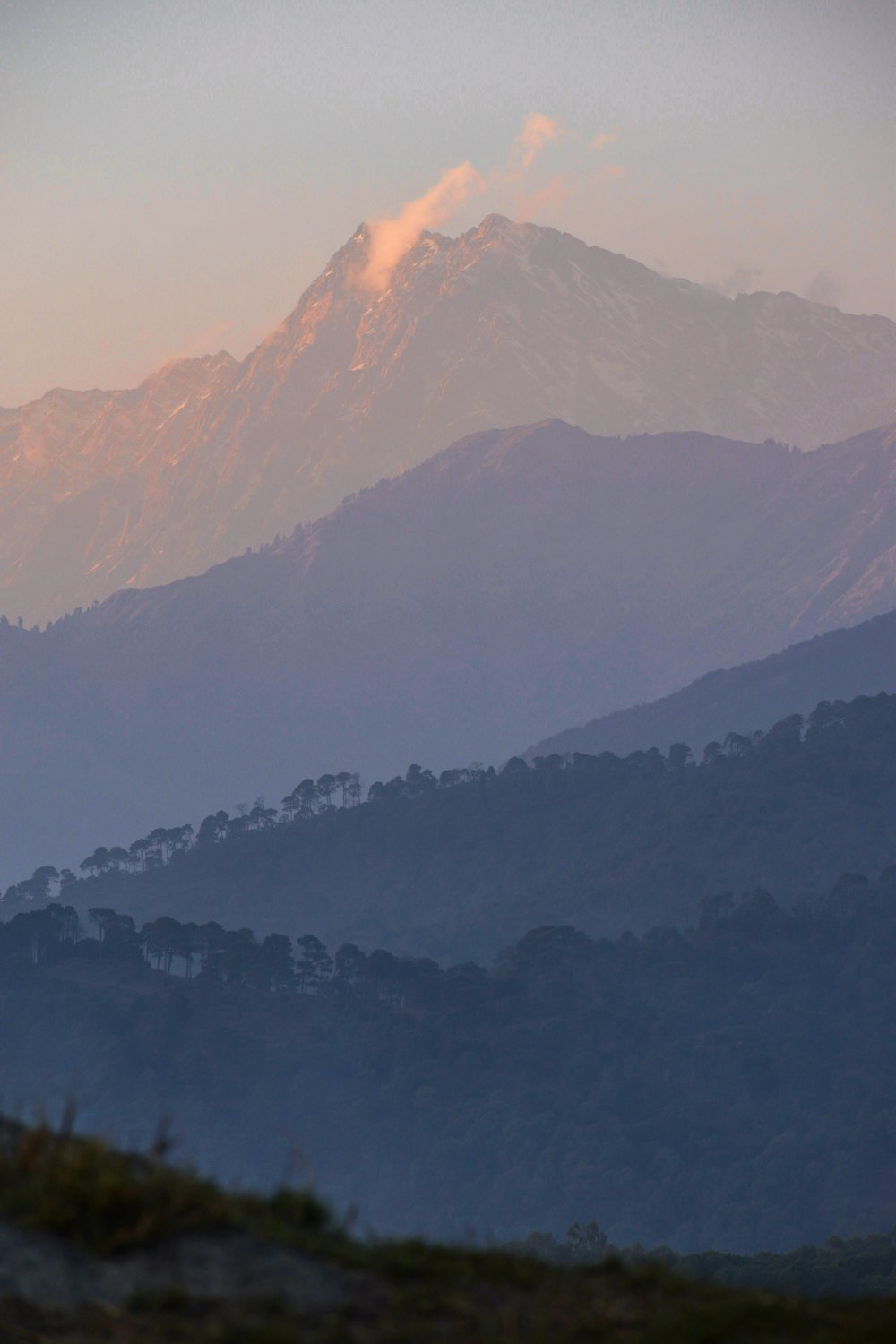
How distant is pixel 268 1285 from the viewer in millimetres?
11258

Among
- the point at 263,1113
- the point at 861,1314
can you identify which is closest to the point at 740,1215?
the point at 263,1113

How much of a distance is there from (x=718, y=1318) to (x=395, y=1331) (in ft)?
7.44

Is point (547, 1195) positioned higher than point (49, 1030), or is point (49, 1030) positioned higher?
point (49, 1030)

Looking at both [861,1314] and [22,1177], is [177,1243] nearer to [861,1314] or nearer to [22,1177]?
[22,1177]

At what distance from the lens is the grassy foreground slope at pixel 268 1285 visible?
10586 millimetres

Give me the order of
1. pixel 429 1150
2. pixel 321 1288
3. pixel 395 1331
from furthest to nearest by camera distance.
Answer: pixel 429 1150 → pixel 321 1288 → pixel 395 1331

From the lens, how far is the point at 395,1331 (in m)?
10.6

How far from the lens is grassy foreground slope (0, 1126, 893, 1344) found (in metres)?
10.6

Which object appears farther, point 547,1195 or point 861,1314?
point 547,1195

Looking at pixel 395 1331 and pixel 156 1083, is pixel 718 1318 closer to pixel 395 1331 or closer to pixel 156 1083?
pixel 395 1331

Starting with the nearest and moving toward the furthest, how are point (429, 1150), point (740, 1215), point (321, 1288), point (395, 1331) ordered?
1. point (395, 1331)
2. point (321, 1288)
3. point (740, 1215)
4. point (429, 1150)

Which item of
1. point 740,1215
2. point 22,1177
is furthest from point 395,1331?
point 740,1215

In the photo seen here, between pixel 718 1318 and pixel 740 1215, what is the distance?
16939 cm

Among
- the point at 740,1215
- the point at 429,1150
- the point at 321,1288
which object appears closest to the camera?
the point at 321,1288
